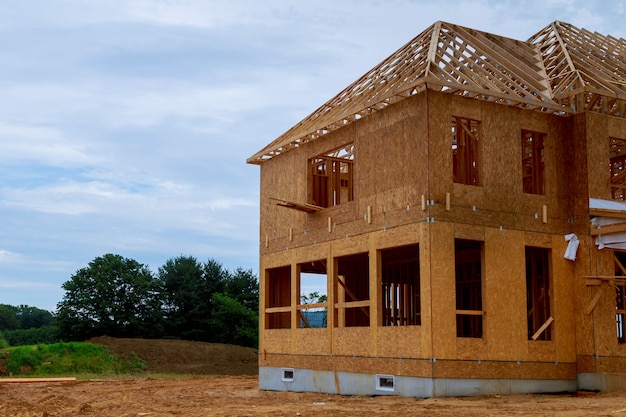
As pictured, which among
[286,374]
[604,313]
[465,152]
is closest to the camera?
[604,313]

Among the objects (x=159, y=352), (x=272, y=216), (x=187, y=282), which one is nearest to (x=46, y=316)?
(x=187, y=282)

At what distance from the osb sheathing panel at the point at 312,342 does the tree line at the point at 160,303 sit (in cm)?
2737

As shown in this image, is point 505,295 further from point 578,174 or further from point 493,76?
point 493,76

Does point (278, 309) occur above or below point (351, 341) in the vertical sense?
above

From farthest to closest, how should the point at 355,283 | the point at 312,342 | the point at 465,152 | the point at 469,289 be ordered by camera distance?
the point at 355,283 < the point at 469,289 < the point at 312,342 < the point at 465,152

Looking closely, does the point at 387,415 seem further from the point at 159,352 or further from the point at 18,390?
the point at 159,352

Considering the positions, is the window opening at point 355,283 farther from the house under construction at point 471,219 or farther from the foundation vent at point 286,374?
the foundation vent at point 286,374

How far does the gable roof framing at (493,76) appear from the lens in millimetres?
16922

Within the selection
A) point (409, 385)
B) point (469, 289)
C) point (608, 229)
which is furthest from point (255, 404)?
point (608, 229)

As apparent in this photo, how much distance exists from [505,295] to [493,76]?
17.6ft

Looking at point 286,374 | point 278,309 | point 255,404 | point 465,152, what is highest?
point 465,152

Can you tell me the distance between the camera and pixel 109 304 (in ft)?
147

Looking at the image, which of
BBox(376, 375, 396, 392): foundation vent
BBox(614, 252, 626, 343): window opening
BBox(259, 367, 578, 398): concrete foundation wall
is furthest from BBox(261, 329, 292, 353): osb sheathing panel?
BBox(614, 252, 626, 343): window opening

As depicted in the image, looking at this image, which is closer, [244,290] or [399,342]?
[399,342]
